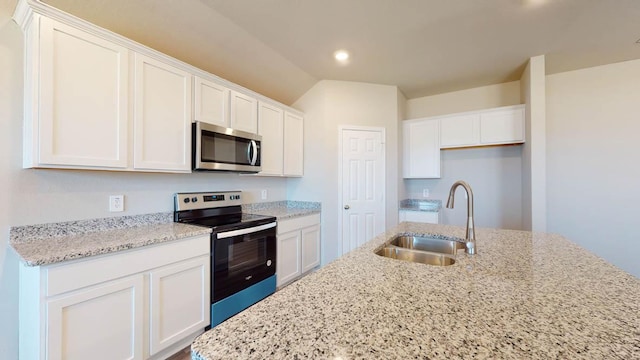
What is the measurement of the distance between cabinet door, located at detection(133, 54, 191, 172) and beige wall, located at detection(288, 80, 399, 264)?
1692 millimetres

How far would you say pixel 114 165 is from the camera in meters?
1.66

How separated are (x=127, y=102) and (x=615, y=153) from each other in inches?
188

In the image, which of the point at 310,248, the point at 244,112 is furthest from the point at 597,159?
the point at 244,112

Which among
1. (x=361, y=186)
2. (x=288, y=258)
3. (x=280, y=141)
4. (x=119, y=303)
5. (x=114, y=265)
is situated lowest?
(x=288, y=258)

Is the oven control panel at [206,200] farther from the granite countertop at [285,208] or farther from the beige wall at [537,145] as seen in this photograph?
the beige wall at [537,145]

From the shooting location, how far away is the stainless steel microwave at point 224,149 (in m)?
2.12

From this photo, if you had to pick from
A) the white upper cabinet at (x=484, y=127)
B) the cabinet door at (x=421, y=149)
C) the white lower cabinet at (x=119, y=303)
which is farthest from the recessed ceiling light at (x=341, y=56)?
the white lower cabinet at (x=119, y=303)

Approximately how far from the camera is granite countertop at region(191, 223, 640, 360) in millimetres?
533

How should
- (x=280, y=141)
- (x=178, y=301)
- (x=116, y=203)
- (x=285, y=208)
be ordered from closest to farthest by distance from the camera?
(x=178, y=301)
(x=116, y=203)
(x=280, y=141)
(x=285, y=208)

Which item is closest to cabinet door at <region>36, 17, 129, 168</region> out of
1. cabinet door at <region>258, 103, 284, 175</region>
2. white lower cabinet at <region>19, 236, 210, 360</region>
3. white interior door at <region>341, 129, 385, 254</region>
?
white lower cabinet at <region>19, 236, 210, 360</region>

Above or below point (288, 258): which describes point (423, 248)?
above

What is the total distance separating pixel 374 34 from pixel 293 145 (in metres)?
1.57

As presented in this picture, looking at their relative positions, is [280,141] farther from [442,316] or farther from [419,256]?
[442,316]

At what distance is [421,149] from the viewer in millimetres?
3695
